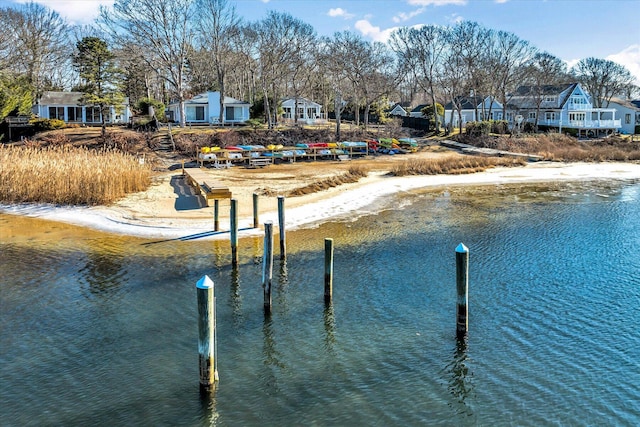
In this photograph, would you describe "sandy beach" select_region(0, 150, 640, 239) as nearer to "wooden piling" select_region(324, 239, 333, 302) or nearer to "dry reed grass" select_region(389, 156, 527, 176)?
"dry reed grass" select_region(389, 156, 527, 176)

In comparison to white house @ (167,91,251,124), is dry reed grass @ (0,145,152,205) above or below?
below

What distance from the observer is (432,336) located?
12617 mm

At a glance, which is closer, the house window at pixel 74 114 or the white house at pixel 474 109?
the house window at pixel 74 114

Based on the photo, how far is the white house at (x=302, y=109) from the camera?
7344cm

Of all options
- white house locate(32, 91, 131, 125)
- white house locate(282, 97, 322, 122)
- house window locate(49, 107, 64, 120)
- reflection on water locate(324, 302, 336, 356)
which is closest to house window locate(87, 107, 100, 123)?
white house locate(32, 91, 131, 125)

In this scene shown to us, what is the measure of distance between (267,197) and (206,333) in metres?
18.5

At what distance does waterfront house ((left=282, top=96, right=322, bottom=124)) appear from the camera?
7338 centimetres

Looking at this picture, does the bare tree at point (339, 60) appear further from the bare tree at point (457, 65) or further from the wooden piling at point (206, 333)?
the wooden piling at point (206, 333)

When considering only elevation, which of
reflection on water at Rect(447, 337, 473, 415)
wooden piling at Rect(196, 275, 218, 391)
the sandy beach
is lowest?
reflection on water at Rect(447, 337, 473, 415)

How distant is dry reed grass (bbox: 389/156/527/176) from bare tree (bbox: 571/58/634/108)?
4601 centimetres

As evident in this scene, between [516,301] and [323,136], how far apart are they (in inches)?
1609

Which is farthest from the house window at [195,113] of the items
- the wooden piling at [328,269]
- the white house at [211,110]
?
the wooden piling at [328,269]

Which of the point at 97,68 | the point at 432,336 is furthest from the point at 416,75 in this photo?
the point at 432,336

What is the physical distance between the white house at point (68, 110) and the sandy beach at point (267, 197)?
2658 centimetres
